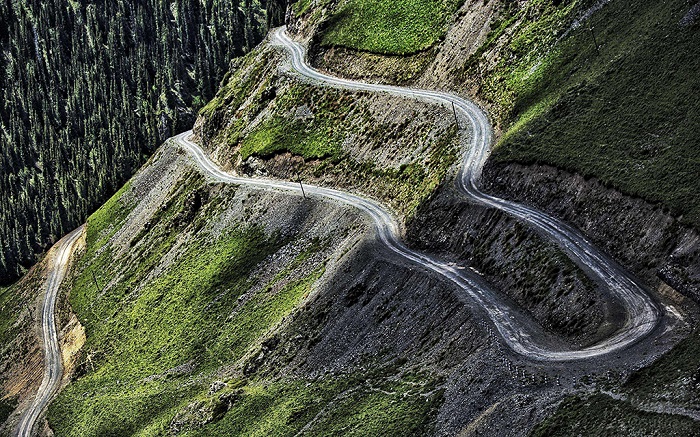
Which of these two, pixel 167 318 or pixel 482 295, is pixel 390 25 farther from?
pixel 482 295

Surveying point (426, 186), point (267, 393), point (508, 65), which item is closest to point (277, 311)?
point (267, 393)

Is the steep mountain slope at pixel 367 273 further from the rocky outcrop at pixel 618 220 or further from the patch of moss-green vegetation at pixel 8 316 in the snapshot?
the patch of moss-green vegetation at pixel 8 316

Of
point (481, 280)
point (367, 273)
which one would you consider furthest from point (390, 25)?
point (481, 280)

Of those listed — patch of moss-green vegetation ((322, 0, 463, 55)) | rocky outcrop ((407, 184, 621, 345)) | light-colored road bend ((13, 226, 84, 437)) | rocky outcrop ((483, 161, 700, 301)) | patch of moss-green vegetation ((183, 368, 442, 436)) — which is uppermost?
patch of moss-green vegetation ((322, 0, 463, 55))

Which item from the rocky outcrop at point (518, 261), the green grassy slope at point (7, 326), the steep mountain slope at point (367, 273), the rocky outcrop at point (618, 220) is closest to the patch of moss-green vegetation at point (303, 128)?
the steep mountain slope at point (367, 273)

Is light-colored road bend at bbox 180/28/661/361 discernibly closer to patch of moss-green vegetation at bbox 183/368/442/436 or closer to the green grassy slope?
patch of moss-green vegetation at bbox 183/368/442/436

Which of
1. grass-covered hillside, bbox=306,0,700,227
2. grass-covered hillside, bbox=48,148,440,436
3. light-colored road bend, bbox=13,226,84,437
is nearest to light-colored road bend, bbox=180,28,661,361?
grass-covered hillside, bbox=306,0,700,227
